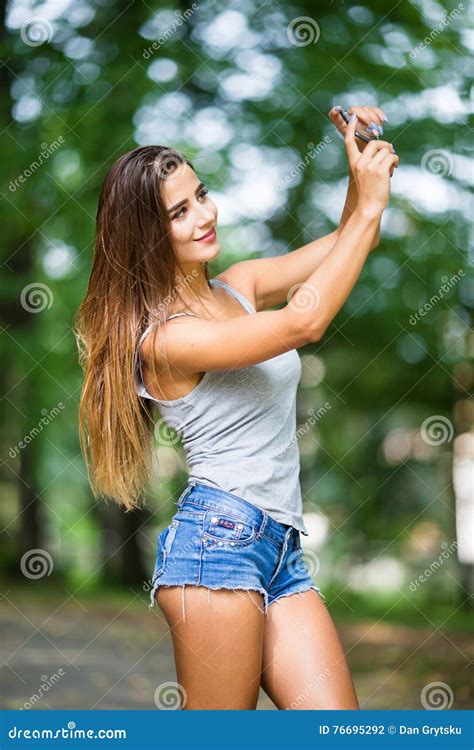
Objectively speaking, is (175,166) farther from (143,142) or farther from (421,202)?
(421,202)

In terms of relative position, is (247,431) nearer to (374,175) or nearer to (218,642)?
(218,642)

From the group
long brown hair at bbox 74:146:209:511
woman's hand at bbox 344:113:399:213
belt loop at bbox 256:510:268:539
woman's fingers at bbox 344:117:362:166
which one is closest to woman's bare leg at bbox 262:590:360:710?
belt loop at bbox 256:510:268:539

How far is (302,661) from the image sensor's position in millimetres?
2303

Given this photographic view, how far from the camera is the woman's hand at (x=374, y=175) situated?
2197 mm

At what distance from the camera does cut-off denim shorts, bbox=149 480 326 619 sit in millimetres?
2207

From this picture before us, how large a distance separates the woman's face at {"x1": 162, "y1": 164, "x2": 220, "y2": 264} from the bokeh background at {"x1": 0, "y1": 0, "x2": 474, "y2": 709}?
3.00m

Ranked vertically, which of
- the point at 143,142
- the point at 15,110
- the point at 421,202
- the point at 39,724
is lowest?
the point at 39,724

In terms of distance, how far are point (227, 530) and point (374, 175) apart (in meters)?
0.86

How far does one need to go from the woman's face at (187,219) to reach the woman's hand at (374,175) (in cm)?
38

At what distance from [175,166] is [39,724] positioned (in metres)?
1.79

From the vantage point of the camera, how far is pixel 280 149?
6828 millimetres

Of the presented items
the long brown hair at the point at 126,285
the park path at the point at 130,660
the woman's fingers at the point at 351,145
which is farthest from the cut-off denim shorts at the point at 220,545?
the park path at the point at 130,660

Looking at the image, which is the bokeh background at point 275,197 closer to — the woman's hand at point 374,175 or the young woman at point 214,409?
the young woman at point 214,409

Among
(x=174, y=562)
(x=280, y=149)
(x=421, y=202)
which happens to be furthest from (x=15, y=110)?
(x=174, y=562)
